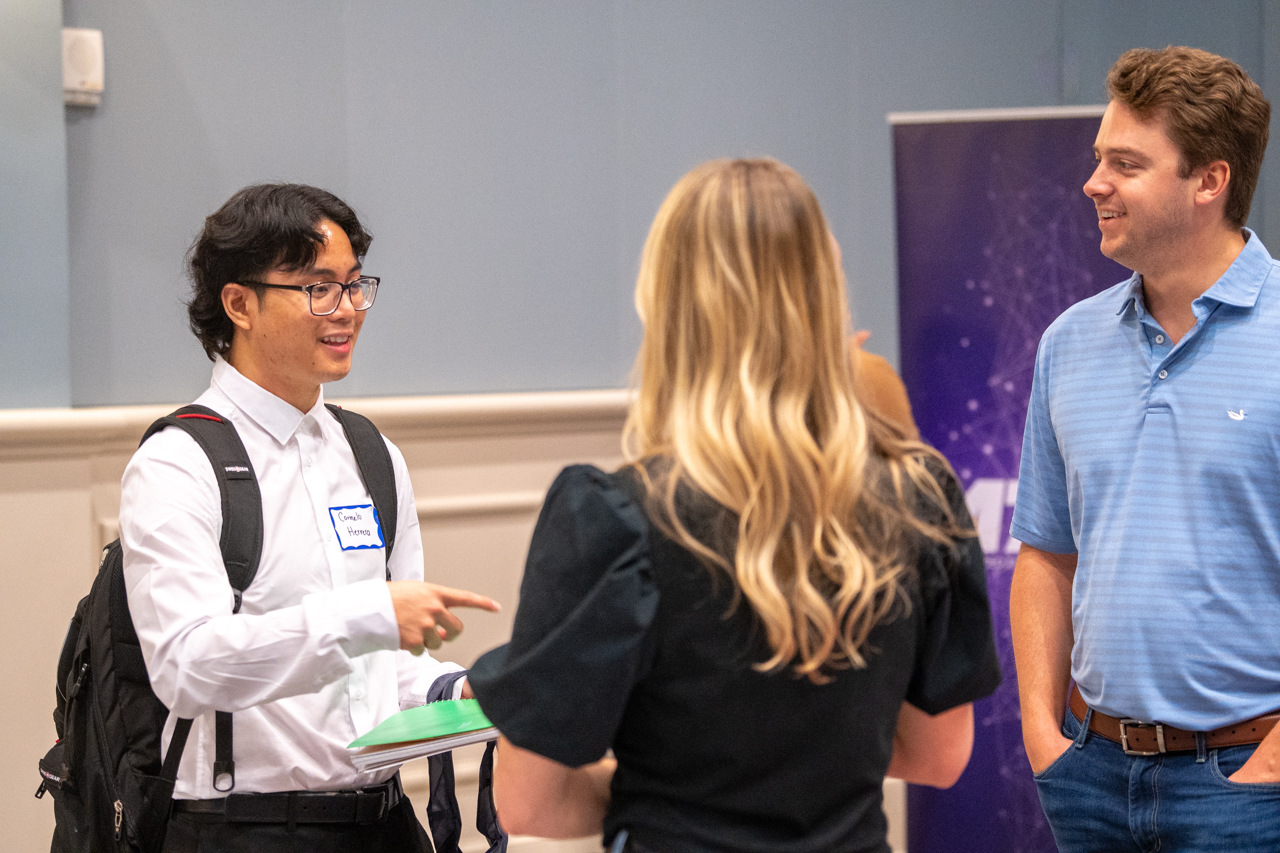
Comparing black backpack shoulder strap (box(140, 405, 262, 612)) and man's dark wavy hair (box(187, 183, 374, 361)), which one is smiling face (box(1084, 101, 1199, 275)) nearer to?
man's dark wavy hair (box(187, 183, 374, 361))

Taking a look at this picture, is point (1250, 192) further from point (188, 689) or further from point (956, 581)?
point (188, 689)

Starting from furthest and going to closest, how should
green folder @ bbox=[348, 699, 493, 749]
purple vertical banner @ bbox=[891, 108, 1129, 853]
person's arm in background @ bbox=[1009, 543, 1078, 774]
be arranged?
purple vertical banner @ bbox=[891, 108, 1129, 853] → person's arm in background @ bbox=[1009, 543, 1078, 774] → green folder @ bbox=[348, 699, 493, 749]

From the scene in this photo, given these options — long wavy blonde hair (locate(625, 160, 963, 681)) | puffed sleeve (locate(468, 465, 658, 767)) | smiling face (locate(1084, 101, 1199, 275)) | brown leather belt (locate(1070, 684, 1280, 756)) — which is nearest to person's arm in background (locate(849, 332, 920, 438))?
long wavy blonde hair (locate(625, 160, 963, 681))

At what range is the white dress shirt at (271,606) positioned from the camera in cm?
153

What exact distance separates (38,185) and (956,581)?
7.81 ft

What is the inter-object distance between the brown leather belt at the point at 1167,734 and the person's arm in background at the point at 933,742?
628 millimetres

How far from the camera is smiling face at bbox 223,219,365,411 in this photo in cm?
183

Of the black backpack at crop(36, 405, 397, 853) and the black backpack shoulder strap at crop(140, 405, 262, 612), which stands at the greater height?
the black backpack shoulder strap at crop(140, 405, 262, 612)

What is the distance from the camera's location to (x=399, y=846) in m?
1.80

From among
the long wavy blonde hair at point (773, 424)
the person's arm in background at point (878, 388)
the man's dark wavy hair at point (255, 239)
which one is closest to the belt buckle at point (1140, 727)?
the person's arm in background at point (878, 388)

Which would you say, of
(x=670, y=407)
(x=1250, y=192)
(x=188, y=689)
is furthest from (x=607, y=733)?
(x=1250, y=192)

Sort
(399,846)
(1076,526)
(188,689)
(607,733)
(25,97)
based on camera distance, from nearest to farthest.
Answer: (607,733) → (188,689) → (399,846) → (1076,526) → (25,97)

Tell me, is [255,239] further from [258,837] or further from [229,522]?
[258,837]

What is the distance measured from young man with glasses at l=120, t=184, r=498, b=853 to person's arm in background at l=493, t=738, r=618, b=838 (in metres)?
0.43
